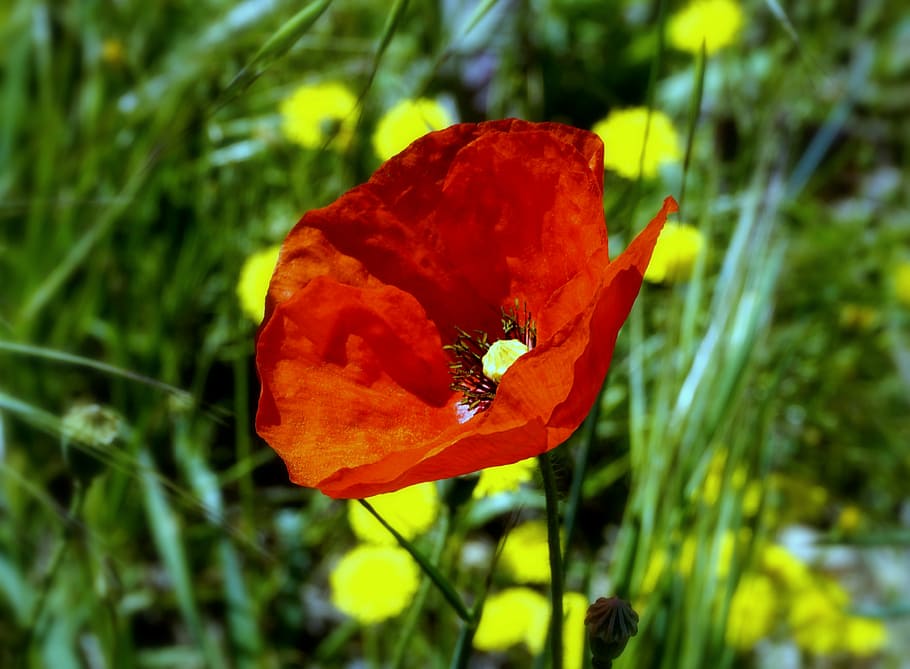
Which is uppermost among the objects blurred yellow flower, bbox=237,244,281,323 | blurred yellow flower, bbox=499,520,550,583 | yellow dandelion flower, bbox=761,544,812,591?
blurred yellow flower, bbox=237,244,281,323

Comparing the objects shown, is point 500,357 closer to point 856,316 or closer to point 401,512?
point 401,512

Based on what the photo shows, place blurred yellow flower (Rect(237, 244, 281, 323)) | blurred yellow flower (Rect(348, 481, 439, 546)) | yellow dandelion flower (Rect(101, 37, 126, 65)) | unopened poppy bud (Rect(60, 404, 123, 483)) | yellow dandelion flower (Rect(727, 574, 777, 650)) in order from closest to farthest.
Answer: unopened poppy bud (Rect(60, 404, 123, 483)), blurred yellow flower (Rect(348, 481, 439, 546)), yellow dandelion flower (Rect(727, 574, 777, 650)), blurred yellow flower (Rect(237, 244, 281, 323)), yellow dandelion flower (Rect(101, 37, 126, 65))

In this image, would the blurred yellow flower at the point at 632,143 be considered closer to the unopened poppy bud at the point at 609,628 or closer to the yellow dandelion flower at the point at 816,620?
the yellow dandelion flower at the point at 816,620

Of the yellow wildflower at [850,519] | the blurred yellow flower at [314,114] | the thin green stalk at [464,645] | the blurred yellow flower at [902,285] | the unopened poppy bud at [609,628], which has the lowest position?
the unopened poppy bud at [609,628]

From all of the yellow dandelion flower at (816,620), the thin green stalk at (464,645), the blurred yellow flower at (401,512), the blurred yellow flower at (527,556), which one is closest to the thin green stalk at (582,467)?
the thin green stalk at (464,645)

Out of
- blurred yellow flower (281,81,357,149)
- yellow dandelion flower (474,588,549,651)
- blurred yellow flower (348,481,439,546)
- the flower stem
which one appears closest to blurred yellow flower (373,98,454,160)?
blurred yellow flower (281,81,357,149)

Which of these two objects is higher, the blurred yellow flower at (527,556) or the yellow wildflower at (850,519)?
the yellow wildflower at (850,519)

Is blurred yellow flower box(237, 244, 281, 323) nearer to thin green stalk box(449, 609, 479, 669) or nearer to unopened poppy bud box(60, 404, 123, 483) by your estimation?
unopened poppy bud box(60, 404, 123, 483)

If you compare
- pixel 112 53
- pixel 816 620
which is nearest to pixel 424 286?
pixel 816 620

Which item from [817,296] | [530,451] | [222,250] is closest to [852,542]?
[817,296]
